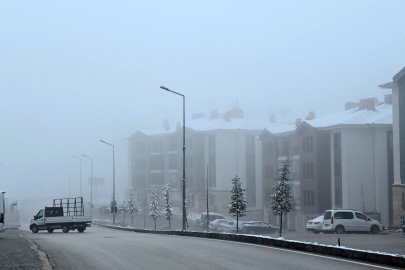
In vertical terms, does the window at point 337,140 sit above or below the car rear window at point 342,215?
above

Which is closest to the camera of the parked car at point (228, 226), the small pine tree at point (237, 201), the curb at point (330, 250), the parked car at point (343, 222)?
the curb at point (330, 250)

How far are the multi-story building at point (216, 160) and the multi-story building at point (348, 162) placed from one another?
2169 centimetres

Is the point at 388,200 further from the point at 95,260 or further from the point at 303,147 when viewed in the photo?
the point at 95,260

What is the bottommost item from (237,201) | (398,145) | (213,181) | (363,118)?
(237,201)

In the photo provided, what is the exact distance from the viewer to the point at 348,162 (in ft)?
188

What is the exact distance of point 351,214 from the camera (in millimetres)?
36375

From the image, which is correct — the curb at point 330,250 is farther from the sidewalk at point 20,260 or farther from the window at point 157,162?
the window at point 157,162

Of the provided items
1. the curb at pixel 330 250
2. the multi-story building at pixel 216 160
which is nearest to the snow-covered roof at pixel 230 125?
the multi-story building at pixel 216 160

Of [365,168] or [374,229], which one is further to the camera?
[365,168]

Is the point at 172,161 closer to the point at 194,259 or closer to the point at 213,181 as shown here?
the point at 213,181

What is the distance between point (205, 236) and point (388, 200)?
37756 mm

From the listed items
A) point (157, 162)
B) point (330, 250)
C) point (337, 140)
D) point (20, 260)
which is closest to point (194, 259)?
point (330, 250)

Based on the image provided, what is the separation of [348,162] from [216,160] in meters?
33.2

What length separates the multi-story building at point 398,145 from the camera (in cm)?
4412
